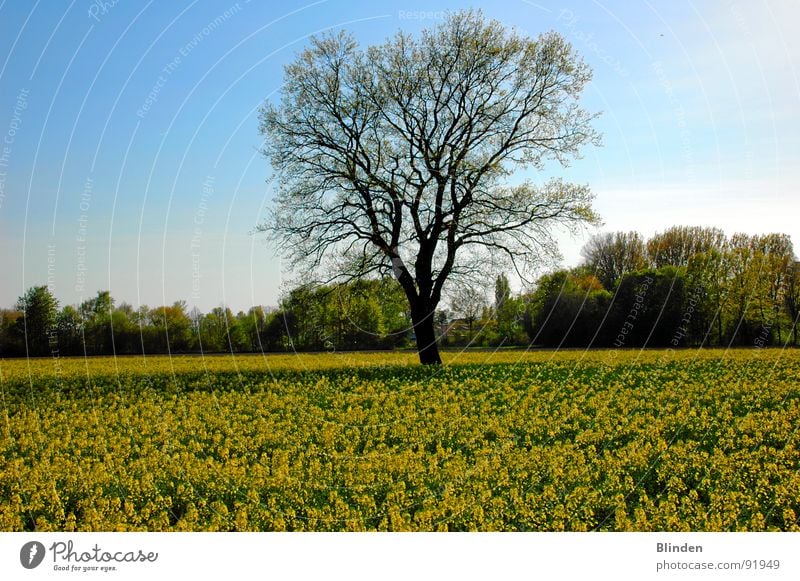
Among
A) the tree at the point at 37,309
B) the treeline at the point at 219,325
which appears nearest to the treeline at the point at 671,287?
the treeline at the point at 219,325

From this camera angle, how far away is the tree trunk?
86.1 feet

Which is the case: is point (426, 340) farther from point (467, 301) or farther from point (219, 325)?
point (219, 325)

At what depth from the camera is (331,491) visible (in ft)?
33.0

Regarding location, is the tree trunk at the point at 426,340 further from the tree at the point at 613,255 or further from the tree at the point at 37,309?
the tree at the point at 37,309

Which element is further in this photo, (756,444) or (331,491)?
(756,444)

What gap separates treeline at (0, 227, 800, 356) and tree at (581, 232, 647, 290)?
49 millimetres

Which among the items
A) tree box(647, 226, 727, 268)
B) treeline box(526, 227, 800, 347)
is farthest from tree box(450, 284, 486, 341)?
tree box(647, 226, 727, 268)

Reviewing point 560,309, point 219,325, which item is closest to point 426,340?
point 560,309

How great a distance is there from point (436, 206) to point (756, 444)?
13729mm

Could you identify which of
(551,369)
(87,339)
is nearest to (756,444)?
(551,369)

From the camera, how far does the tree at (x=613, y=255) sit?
68.4 feet

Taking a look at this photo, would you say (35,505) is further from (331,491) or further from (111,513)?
(331,491)

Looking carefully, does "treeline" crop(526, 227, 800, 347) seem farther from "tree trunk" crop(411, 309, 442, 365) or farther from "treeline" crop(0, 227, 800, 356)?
"tree trunk" crop(411, 309, 442, 365)

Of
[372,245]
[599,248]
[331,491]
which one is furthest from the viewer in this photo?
[372,245]
